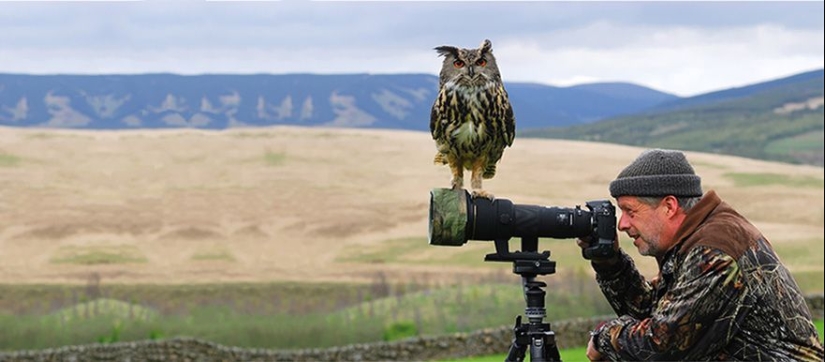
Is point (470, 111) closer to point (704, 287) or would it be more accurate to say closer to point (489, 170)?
point (489, 170)

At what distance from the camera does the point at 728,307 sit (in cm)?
415

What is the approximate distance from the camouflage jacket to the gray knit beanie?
0.18 meters

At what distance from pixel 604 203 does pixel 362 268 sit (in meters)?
26.6

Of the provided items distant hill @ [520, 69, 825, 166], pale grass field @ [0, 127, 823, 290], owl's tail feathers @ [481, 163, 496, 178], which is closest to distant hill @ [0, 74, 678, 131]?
pale grass field @ [0, 127, 823, 290]

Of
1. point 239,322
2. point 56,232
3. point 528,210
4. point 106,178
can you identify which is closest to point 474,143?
point 528,210

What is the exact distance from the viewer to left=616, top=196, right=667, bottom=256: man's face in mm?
4527

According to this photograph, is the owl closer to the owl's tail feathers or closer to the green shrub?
the owl's tail feathers

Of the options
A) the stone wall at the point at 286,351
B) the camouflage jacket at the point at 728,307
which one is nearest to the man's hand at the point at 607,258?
the camouflage jacket at the point at 728,307

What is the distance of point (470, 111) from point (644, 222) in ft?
4.57

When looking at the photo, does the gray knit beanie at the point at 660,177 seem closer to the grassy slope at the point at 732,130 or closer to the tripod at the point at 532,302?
the tripod at the point at 532,302

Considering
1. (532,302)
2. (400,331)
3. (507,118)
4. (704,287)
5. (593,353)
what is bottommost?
(400,331)

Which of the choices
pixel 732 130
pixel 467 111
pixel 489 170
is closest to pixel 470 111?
pixel 467 111

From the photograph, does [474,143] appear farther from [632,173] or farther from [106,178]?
[106,178]

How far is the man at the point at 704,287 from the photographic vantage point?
4.16 meters
